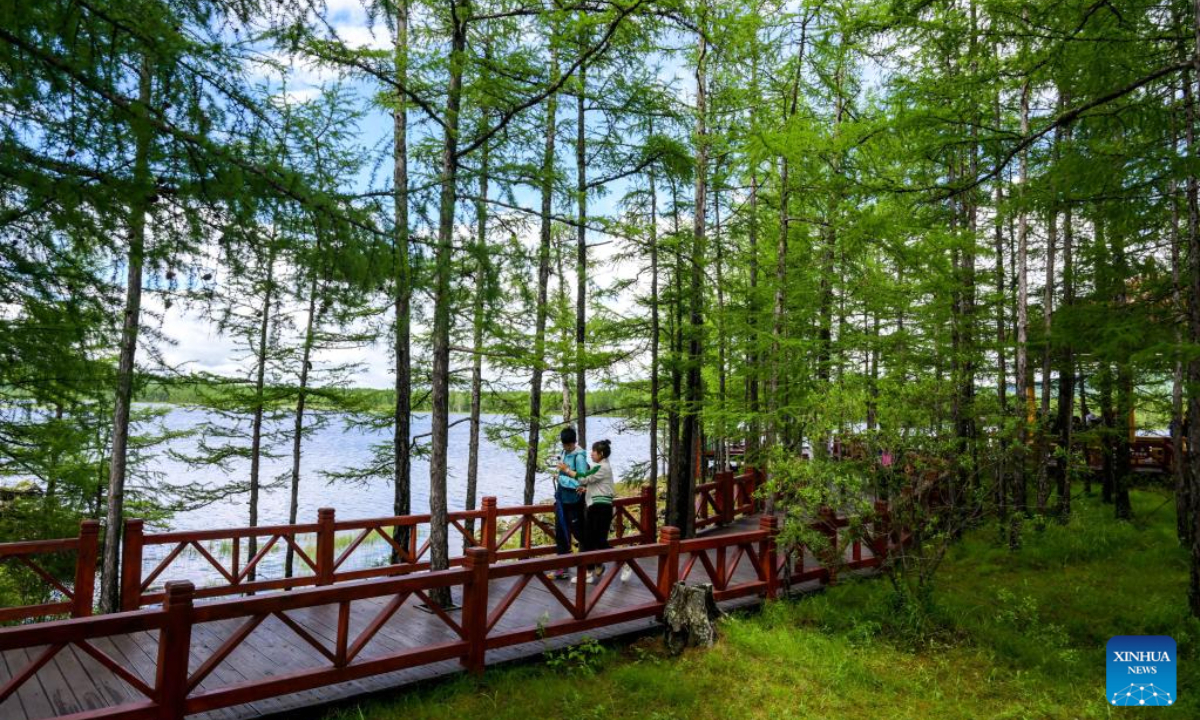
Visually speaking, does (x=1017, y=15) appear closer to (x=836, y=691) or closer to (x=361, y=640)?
(x=836, y=691)

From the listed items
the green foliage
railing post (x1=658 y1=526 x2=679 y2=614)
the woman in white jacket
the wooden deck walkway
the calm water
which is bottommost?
the calm water

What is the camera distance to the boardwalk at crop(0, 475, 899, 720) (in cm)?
467

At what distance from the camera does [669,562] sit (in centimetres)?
771

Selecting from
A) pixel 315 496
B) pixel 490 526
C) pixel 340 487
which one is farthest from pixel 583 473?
pixel 340 487

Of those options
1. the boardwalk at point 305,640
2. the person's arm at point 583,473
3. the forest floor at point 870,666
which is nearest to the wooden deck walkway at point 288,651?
the boardwalk at point 305,640

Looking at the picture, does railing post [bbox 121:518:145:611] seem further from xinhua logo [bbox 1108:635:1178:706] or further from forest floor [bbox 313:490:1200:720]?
xinhua logo [bbox 1108:635:1178:706]

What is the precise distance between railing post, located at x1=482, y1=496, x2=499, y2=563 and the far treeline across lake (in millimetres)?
543

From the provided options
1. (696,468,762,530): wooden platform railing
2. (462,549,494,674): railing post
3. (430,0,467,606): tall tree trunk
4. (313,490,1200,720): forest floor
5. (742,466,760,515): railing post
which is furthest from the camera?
(742,466,760,515): railing post

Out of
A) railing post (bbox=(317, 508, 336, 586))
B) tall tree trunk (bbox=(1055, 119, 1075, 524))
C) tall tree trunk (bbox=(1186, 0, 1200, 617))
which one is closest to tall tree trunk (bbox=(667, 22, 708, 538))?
railing post (bbox=(317, 508, 336, 586))

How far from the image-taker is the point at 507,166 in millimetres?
7125

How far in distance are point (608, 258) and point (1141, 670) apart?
9.84 metres

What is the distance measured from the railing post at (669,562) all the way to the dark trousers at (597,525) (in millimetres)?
835

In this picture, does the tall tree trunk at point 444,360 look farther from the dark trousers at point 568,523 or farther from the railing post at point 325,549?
the railing post at point 325,549

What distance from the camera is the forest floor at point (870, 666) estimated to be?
225 inches
